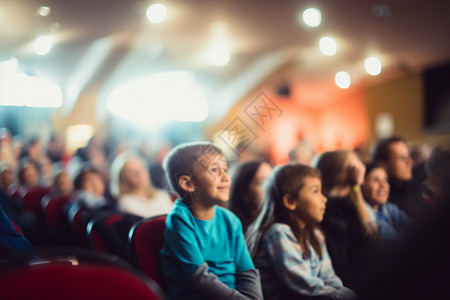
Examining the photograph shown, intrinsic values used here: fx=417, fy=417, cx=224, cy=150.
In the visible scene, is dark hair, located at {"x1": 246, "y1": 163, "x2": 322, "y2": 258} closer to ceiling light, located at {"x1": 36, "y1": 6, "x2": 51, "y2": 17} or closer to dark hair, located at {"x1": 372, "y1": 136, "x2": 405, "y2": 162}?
dark hair, located at {"x1": 372, "y1": 136, "x2": 405, "y2": 162}

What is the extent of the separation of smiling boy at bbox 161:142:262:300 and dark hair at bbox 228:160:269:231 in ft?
1.13

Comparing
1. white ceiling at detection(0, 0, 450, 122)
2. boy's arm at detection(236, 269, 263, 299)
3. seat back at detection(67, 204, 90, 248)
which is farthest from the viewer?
white ceiling at detection(0, 0, 450, 122)

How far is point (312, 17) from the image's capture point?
231 inches

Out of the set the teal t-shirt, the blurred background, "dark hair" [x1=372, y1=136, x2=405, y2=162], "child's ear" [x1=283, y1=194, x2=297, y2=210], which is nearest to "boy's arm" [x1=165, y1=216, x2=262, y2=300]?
the teal t-shirt

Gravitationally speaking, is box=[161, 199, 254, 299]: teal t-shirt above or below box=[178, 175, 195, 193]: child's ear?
below

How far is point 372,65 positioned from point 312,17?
382cm

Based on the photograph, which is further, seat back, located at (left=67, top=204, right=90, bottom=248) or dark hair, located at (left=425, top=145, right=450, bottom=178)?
seat back, located at (left=67, top=204, right=90, bottom=248)

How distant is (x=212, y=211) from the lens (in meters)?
1.53

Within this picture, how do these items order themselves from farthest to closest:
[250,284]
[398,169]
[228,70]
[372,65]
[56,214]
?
[228,70] < [372,65] < [56,214] < [398,169] < [250,284]

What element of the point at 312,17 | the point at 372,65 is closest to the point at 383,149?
the point at 312,17

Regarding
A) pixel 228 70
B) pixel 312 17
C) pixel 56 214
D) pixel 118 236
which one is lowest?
pixel 56 214

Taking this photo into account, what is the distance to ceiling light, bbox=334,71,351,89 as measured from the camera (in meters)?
10.3

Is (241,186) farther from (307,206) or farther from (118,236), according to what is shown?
(118,236)

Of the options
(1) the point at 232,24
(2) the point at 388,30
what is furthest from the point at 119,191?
(2) the point at 388,30
